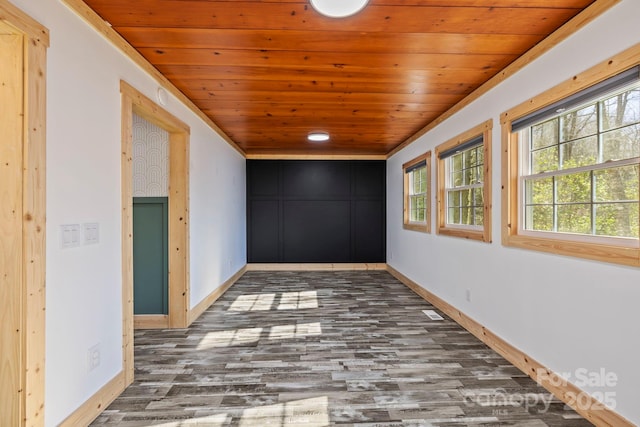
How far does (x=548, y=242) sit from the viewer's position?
7.48ft

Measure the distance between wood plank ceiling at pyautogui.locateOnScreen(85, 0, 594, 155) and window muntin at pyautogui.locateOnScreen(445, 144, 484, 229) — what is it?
0.65 meters

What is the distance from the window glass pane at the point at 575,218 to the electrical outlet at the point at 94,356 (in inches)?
122

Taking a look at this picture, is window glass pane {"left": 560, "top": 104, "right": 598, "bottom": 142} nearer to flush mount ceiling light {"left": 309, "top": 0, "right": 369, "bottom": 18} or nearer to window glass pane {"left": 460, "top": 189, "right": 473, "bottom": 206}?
window glass pane {"left": 460, "top": 189, "right": 473, "bottom": 206}

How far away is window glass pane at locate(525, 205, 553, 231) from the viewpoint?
8.02 feet

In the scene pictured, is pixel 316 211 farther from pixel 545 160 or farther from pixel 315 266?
pixel 545 160

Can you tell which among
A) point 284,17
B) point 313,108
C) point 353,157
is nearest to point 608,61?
point 284,17

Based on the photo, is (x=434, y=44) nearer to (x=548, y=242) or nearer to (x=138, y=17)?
(x=548, y=242)

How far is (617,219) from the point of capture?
1.87 m

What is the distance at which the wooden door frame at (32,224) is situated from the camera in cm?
148

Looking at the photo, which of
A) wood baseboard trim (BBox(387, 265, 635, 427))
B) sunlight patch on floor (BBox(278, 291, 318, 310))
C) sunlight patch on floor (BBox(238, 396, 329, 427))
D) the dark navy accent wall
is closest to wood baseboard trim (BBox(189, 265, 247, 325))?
sunlight patch on floor (BBox(278, 291, 318, 310))

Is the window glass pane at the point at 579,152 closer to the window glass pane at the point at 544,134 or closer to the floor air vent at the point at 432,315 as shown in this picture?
the window glass pane at the point at 544,134

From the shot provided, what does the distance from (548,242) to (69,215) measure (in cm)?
296

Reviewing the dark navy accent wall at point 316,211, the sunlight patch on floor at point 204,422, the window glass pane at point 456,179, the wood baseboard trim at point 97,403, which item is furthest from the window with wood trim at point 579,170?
the dark navy accent wall at point 316,211

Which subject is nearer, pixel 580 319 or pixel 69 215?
pixel 69 215
